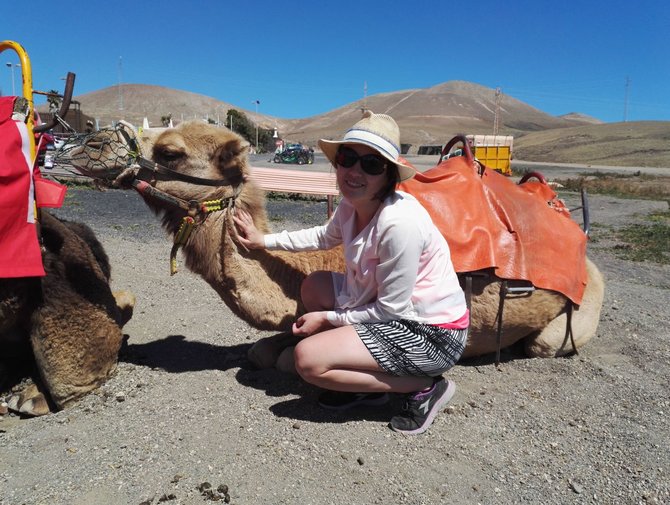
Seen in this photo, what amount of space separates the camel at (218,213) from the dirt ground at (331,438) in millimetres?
590

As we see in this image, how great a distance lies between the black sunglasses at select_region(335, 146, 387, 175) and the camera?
3129 millimetres

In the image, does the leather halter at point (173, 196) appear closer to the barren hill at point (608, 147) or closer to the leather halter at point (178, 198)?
the leather halter at point (178, 198)

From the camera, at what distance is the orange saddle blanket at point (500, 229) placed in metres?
4.02

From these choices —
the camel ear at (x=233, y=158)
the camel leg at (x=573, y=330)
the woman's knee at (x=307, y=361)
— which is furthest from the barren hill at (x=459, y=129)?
the camel leg at (x=573, y=330)

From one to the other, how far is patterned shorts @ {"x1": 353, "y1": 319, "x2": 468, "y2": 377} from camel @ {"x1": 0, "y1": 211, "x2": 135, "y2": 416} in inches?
74.1

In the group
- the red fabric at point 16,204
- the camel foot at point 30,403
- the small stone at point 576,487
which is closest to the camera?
the small stone at point 576,487

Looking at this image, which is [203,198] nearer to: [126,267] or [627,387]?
[627,387]

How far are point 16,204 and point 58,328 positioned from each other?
2.79ft

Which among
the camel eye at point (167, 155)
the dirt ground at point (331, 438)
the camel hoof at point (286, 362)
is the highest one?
the camel eye at point (167, 155)

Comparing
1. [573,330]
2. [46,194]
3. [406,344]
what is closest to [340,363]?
[406,344]

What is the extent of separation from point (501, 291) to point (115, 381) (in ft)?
9.67

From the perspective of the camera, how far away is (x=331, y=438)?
3.37 m

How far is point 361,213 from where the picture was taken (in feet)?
11.0

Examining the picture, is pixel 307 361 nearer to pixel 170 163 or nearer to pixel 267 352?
A: pixel 267 352
